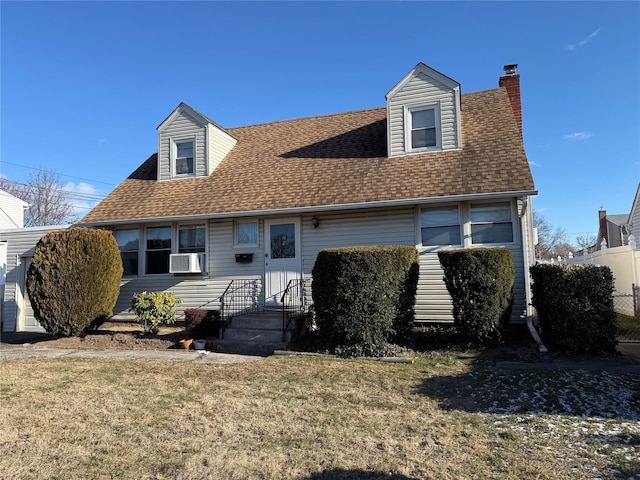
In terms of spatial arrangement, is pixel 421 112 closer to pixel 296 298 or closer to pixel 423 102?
pixel 423 102

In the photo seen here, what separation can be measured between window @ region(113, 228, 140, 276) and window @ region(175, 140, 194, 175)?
236 cm

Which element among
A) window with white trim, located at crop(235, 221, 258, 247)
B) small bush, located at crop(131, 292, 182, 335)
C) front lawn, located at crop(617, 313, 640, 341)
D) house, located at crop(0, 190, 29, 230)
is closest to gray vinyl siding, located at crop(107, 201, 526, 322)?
window with white trim, located at crop(235, 221, 258, 247)

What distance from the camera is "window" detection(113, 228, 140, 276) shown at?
39.6 ft

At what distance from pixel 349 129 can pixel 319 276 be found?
6605 millimetres

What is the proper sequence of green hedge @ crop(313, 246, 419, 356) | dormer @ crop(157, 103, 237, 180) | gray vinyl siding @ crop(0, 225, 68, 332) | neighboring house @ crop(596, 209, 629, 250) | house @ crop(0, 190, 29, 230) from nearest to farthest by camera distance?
1. green hedge @ crop(313, 246, 419, 356)
2. dormer @ crop(157, 103, 237, 180)
3. gray vinyl siding @ crop(0, 225, 68, 332)
4. house @ crop(0, 190, 29, 230)
5. neighboring house @ crop(596, 209, 629, 250)

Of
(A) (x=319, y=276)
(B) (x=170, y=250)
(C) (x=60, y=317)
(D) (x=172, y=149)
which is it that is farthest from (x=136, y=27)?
(A) (x=319, y=276)

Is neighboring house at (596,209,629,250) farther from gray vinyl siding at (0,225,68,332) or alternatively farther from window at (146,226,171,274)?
gray vinyl siding at (0,225,68,332)

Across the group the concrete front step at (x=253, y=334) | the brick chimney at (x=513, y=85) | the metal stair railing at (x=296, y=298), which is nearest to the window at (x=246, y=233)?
the metal stair railing at (x=296, y=298)

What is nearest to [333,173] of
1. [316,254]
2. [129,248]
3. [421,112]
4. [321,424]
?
[316,254]

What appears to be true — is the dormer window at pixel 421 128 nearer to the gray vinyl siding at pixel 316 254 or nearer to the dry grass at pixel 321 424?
the gray vinyl siding at pixel 316 254

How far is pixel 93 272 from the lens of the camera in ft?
32.8

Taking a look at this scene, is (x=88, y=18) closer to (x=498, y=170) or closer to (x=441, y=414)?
(x=498, y=170)

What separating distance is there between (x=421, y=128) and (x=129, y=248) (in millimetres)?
9083

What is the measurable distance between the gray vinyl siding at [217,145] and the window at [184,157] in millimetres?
706
